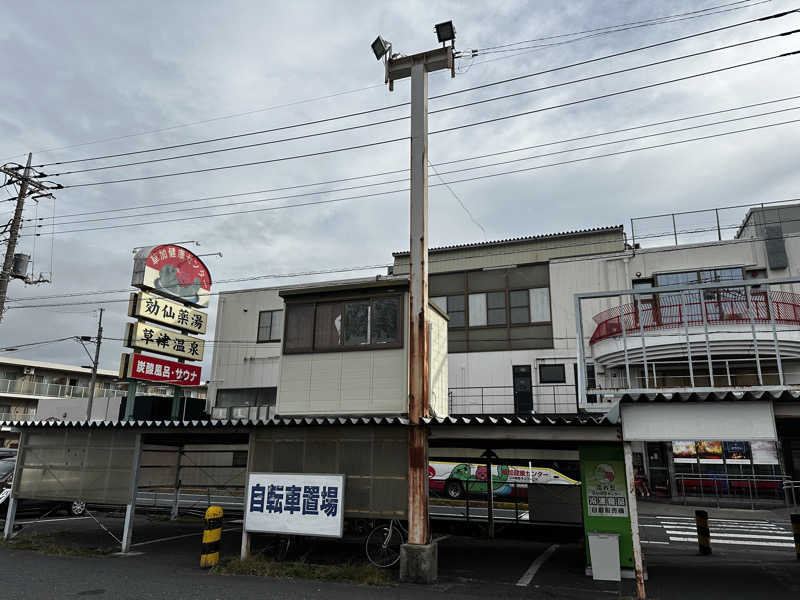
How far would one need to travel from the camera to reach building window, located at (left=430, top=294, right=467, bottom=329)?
27.7 meters

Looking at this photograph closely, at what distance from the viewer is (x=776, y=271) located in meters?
23.3

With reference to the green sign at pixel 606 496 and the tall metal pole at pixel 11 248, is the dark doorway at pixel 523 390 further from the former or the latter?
the tall metal pole at pixel 11 248

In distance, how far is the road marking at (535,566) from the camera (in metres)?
10.9

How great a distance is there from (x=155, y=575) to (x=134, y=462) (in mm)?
3736

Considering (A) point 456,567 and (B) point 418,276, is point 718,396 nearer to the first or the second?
(B) point 418,276

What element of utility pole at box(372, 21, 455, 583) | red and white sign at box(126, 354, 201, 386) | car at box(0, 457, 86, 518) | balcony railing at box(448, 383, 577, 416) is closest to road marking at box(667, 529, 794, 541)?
balcony railing at box(448, 383, 577, 416)

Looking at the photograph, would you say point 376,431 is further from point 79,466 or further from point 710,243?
point 710,243

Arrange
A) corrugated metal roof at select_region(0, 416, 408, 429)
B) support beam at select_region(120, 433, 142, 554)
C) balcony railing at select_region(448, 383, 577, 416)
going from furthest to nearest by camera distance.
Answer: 1. balcony railing at select_region(448, 383, 577, 416)
2. support beam at select_region(120, 433, 142, 554)
3. corrugated metal roof at select_region(0, 416, 408, 429)

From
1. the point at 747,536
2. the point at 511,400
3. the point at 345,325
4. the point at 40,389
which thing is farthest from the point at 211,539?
the point at 40,389

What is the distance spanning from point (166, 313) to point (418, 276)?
38.2ft

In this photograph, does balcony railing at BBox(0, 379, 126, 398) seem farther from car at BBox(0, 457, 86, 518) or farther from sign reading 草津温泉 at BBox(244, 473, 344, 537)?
sign reading 草津温泉 at BBox(244, 473, 344, 537)

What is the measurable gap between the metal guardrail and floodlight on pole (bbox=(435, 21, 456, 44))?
21062 millimetres

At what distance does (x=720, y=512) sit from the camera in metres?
21.8

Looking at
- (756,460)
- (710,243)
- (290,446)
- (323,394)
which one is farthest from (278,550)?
(710,243)
